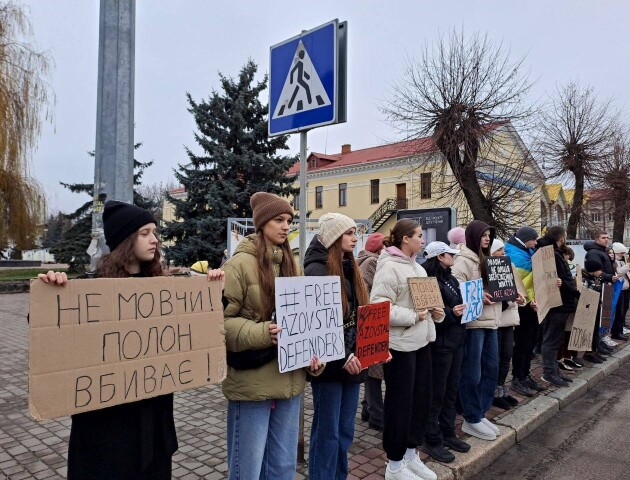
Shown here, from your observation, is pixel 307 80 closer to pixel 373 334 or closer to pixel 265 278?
pixel 265 278

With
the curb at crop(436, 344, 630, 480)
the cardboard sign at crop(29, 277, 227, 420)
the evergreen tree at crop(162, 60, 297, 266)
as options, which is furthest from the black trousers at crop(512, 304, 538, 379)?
the evergreen tree at crop(162, 60, 297, 266)

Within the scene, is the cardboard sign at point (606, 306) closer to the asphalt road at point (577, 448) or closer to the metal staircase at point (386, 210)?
the asphalt road at point (577, 448)

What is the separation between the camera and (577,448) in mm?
4605

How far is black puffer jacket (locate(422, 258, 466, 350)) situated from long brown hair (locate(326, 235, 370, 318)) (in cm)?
101

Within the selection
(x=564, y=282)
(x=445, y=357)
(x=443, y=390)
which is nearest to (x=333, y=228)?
(x=445, y=357)

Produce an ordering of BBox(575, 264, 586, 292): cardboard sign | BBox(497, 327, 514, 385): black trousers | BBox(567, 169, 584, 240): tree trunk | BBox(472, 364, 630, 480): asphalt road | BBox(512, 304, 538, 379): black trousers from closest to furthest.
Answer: BBox(472, 364, 630, 480): asphalt road < BBox(497, 327, 514, 385): black trousers < BBox(512, 304, 538, 379): black trousers < BBox(575, 264, 586, 292): cardboard sign < BBox(567, 169, 584, 240): tree trunk

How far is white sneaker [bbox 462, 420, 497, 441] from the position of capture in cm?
439

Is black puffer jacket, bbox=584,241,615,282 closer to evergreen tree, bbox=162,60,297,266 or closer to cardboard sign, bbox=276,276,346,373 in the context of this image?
cardboard sign, bbox=276,276,346,373

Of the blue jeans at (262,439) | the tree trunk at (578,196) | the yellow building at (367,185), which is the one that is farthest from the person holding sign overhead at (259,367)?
the yellow building at (367,185)

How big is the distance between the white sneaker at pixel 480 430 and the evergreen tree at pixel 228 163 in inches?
495

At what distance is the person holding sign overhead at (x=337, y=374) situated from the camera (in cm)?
304

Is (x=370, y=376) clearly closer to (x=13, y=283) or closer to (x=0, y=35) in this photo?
(x=0, y=35)

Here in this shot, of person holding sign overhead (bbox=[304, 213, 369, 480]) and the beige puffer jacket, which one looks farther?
the beige puffer jacket

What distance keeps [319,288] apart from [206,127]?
15.7 metres
